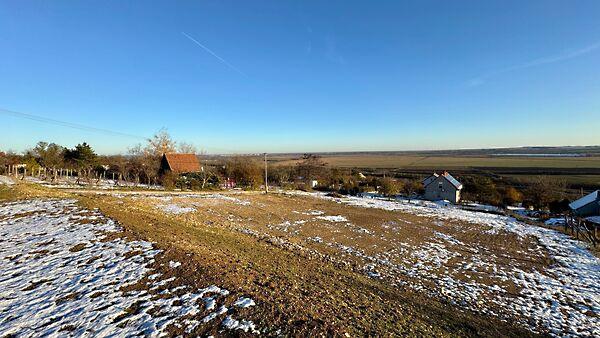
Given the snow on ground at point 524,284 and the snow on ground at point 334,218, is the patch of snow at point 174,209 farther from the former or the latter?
the snow on ground at point 524,284

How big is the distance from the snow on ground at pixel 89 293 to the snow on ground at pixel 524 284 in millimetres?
8120

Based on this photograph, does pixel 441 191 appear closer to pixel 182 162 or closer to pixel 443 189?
pixel 443 189

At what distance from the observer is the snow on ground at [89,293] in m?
5.66

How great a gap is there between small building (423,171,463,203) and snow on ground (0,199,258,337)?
65.9 meters

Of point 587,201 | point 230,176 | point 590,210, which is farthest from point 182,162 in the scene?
point 590,210

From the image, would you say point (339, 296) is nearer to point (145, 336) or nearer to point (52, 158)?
point (145, 336)

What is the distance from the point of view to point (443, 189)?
64500 millimetres

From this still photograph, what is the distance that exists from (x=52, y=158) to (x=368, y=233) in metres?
47.6

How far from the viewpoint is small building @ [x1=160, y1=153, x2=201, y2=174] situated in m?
55.7

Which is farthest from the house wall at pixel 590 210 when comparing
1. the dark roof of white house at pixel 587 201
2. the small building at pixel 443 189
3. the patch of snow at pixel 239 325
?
the patch of snow at pixel 239 325

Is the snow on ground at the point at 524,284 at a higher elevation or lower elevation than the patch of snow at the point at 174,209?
lower

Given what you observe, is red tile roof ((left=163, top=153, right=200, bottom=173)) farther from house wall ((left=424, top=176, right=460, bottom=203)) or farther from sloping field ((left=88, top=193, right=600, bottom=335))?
house wall ((left=424, top=176, right=460, bottom=203))

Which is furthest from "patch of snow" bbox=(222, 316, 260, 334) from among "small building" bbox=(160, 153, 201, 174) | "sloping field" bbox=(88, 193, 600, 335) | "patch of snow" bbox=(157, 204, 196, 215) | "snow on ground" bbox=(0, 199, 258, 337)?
"small building" bbox=(160, 153, 201, 174)

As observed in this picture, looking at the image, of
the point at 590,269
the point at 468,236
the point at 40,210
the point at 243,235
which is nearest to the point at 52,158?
the point at 40,210
